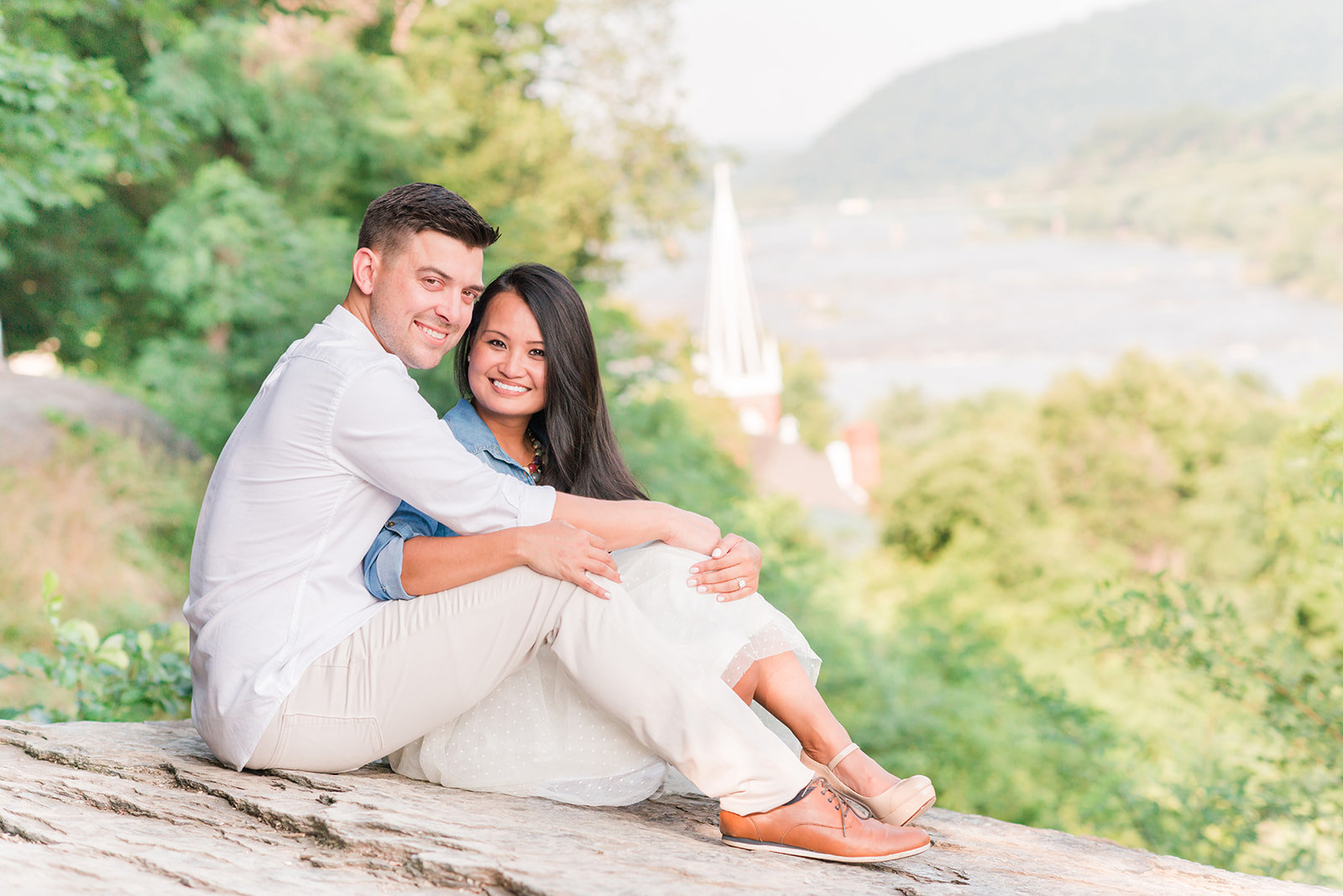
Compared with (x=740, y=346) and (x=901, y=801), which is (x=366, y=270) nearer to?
(x=901, y=801)

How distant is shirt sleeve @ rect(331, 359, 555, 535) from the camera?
1990 millimetres

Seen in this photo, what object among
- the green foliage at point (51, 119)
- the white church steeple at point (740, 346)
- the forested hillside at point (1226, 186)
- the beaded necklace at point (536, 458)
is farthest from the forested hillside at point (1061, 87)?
the beaded necklace at point (536, 458)

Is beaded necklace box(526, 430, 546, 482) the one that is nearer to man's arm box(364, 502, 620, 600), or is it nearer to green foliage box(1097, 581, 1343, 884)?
man's arm box(364, 502, 620, 600)

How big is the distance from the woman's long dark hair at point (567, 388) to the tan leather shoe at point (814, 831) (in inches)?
34.1

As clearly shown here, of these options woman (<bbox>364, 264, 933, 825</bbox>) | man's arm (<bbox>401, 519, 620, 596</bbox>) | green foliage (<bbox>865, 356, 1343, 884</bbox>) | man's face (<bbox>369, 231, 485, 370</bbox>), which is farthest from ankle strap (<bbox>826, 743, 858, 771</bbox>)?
green foliage (<bbox>865, 356, 1343, 884</bbox>)

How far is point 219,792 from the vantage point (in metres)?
2.02

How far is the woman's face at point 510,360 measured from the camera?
2.47 meters

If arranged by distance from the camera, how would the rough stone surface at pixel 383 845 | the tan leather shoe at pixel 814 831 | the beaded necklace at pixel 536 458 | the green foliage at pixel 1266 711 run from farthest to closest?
the green foliage at pixel 1266 711 → the beaded necklace at pixel 536 458 → the tan leather shoe at pixel 814 831 → the rough stone surface at pixel 383 845

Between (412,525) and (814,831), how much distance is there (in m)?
0.99

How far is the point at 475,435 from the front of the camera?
2.49 metres

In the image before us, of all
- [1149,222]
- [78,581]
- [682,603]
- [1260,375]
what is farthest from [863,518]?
[1149,222]

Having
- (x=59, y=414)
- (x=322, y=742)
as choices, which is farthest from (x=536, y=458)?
(x=59, y=414)

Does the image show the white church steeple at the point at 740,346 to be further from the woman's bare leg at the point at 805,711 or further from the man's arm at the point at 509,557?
the man's arm at the point at 509,557

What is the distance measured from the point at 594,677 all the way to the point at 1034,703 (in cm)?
442
